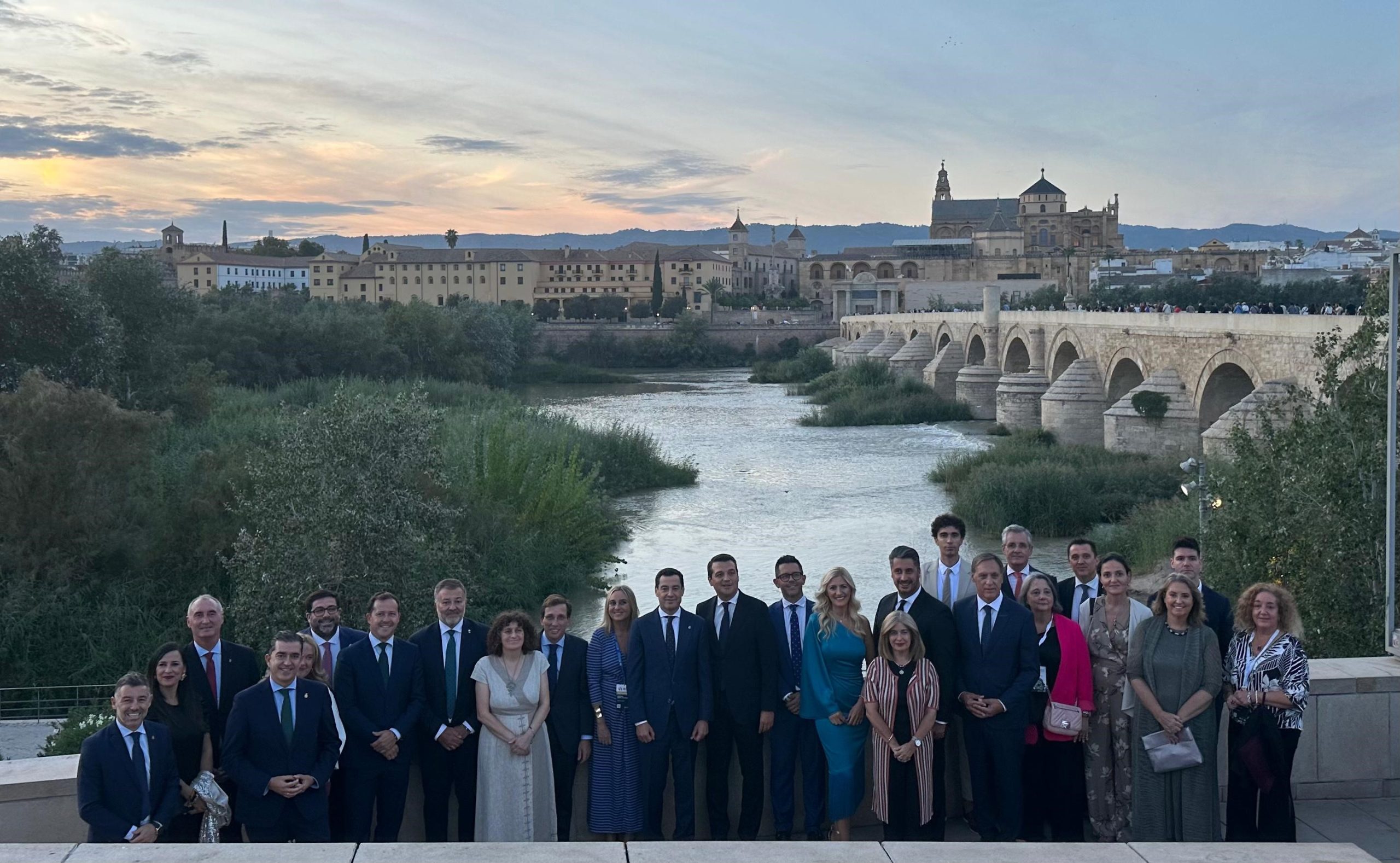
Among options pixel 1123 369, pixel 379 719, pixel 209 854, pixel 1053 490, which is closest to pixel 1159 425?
pixel 1123 369

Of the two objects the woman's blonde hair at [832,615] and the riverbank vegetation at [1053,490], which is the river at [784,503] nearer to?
the riverbank vegetation at [1053,490]

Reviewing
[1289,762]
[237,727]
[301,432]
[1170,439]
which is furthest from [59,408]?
[1170,439]

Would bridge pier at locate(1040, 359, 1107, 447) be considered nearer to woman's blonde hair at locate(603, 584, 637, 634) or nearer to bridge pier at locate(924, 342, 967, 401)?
bridge pier at locate(924, 342, 967, 401)

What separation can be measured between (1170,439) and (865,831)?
753 inches

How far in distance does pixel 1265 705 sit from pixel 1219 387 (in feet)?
64.0

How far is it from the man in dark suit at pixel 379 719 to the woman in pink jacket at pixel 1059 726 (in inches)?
79.3

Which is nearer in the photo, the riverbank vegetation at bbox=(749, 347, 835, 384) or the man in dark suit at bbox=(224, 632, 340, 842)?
the man in dark suit at bbox=(224, 632, 340, 842)

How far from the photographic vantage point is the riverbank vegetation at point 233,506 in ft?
32.8

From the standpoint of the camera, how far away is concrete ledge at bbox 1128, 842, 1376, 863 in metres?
2.80

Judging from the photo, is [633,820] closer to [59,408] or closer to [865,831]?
[865,831]

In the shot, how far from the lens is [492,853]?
2.83 m

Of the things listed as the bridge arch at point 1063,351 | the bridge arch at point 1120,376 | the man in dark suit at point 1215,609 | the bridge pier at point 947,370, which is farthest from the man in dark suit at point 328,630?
the bridge pier at point 947,370

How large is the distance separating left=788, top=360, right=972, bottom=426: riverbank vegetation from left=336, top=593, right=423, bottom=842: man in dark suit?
26519 mm

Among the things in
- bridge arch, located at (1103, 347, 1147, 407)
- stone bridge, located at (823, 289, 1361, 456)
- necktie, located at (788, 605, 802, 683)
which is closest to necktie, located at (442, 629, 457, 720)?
necktie, located at (788, 605, 802, 683)
